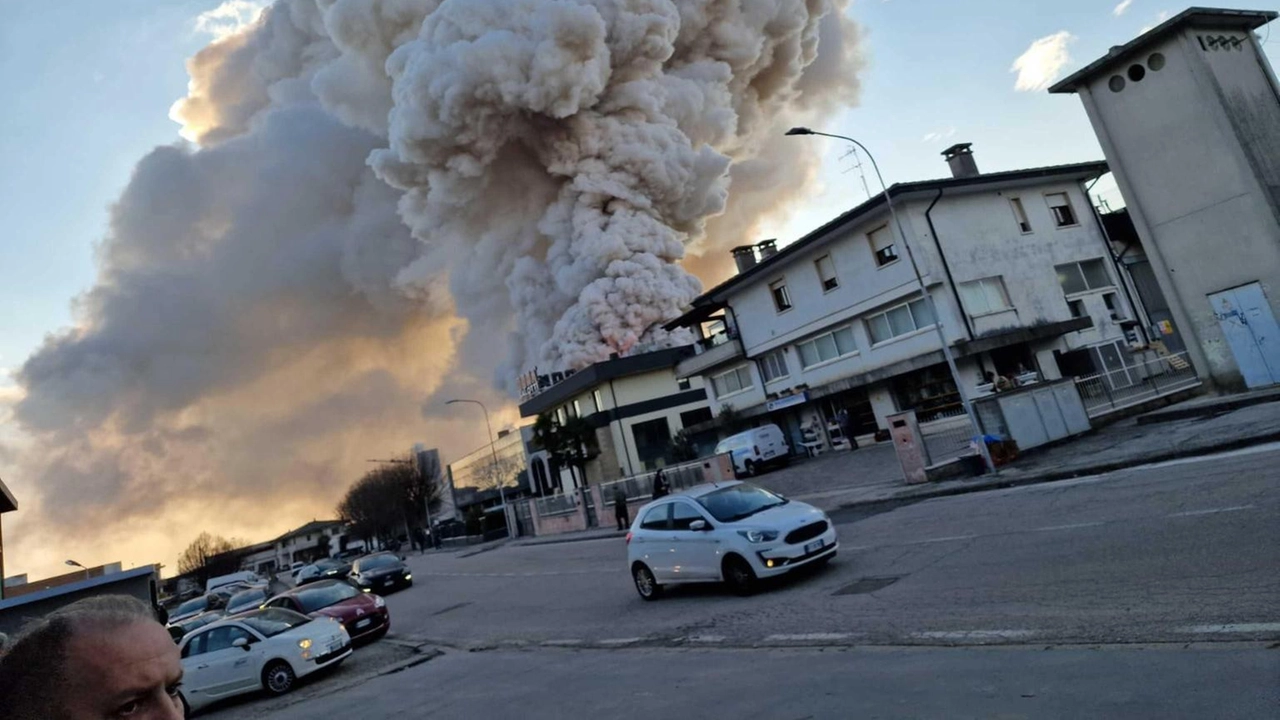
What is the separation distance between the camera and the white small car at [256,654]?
40.3 ft

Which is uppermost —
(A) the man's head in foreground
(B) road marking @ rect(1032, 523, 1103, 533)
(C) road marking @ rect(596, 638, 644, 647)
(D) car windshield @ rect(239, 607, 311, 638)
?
(A) the man's head in foreground

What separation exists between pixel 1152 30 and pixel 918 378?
43.3 ft

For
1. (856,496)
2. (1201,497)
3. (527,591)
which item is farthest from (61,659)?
(856,496)

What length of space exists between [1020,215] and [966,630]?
2691 cm

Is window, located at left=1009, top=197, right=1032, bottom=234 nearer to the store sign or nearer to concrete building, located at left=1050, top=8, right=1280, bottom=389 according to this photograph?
concrete building, located at left=1050, top=8, right=1280, bottom=389

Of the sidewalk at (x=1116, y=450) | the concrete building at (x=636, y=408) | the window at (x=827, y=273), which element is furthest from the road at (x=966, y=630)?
the concrete building at (x=636, y=408)

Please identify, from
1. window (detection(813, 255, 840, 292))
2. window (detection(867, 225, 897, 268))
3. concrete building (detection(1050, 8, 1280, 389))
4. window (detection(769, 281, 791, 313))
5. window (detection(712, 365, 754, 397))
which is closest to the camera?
concrete building (detection(1050, 8, 1280, 389))

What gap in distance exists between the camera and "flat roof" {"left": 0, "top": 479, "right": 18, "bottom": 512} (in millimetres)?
27688

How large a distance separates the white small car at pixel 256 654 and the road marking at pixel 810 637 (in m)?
7.94

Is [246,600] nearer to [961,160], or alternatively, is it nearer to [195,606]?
[195,606]

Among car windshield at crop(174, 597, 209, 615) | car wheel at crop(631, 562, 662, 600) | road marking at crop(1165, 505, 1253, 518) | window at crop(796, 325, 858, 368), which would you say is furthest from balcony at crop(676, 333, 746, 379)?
road marking at crop(1165, 505, 1253, 518)

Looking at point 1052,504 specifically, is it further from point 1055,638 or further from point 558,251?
point 558,251

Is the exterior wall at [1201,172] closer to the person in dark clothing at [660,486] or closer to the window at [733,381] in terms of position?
the person in dark clothing at [660,486]

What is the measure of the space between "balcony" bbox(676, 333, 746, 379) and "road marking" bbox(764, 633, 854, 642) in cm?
2891
